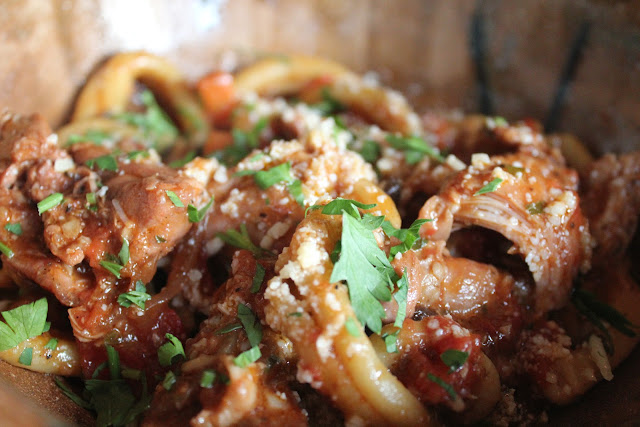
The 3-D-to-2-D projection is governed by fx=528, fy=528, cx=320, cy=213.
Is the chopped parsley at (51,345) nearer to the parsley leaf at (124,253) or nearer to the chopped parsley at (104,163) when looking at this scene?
the parsley leaf at (124,253)

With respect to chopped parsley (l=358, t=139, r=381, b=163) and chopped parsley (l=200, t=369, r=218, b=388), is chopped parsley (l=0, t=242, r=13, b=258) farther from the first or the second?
chopped parsley (l=358, t=139, r=381, b=163)

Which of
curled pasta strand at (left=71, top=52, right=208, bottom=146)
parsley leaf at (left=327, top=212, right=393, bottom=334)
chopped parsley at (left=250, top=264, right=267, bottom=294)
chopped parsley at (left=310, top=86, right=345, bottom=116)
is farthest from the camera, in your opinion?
chopped parsley at (left=310, top=86, right=345, bottom=116)

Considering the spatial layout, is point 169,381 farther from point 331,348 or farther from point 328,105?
point 328,105

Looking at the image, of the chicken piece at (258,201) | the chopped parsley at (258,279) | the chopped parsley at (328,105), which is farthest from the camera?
the chopped parsley at (328,105)

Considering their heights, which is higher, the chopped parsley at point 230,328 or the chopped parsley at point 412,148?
the chopped parsley at point 412,148

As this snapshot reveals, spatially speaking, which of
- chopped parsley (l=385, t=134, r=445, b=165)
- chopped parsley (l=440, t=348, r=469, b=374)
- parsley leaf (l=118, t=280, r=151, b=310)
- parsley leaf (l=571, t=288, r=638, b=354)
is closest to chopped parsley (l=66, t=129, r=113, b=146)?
parsley leaf (l=118, t=280, r=151, b=310)

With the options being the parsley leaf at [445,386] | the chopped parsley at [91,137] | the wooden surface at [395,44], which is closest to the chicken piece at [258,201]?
the parsley leaf at [445,386]

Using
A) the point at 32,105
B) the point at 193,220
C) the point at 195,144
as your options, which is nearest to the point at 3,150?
the point at 32,105

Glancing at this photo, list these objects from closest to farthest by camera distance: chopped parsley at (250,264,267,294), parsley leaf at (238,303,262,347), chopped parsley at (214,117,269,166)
→ parsley leaf at (238,303,262,347) < chopped parsley at (250,264,267,294) < chopped parsley at (214,117,269,166)
